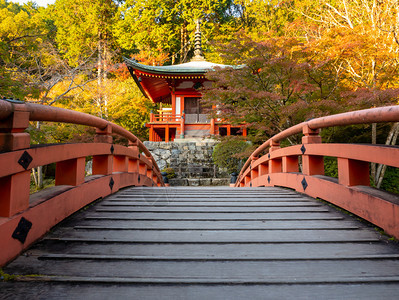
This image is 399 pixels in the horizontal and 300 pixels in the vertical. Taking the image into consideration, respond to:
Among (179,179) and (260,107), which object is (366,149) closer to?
(260,107)

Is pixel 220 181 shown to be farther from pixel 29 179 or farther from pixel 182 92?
pixel 29 179

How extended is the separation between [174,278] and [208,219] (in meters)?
0.90

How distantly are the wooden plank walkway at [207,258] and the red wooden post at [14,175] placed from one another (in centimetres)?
29

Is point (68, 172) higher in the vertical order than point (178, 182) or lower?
higher

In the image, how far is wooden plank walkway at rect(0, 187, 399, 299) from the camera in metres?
1.16

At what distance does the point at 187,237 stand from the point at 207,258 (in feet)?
1.05

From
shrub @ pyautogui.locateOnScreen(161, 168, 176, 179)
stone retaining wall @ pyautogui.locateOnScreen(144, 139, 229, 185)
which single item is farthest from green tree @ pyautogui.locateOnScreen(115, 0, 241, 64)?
shrub @ pyautogui.locateOnScreen(161, 168, 176, 179)

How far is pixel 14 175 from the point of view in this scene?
1438 mm

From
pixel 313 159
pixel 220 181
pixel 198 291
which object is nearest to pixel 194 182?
pixel 220 181

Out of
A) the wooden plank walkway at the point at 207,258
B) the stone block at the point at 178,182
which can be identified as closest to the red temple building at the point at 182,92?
the stone block at the point at 178,182

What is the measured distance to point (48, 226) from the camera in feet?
5.76

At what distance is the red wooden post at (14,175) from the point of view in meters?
1.40

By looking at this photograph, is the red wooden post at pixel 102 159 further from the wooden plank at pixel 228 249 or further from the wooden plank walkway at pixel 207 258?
the wooden plank at pixel 228 249

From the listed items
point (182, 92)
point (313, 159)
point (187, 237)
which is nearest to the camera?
point (187, 237)
